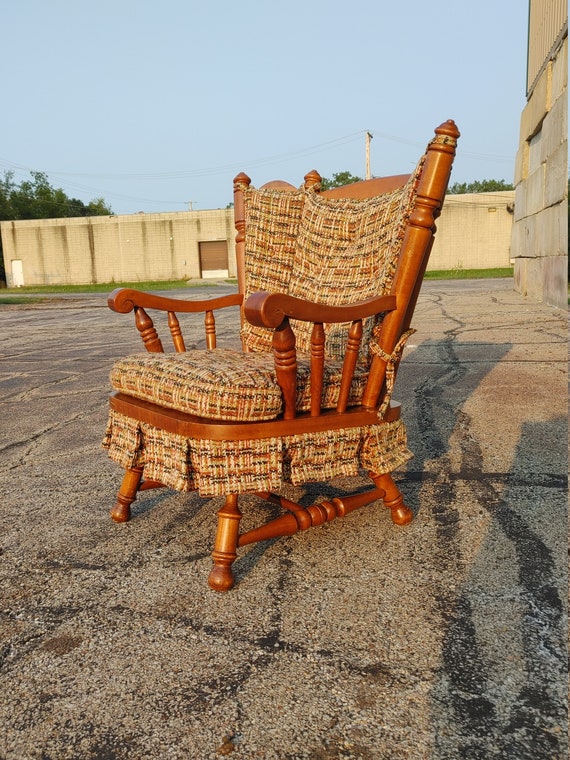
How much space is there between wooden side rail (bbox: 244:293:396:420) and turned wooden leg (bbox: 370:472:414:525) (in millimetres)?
364

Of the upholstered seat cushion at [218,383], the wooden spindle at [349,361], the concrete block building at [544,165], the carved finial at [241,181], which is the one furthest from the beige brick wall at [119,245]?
the wooden spindle at [349,361]

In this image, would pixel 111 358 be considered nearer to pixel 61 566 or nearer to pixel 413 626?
pixel 61 566

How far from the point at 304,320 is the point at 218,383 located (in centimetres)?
33

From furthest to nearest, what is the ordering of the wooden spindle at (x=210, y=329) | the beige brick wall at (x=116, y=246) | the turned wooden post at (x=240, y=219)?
the beige brick wall at (x=116, y=246) → the turned wooden post at (x=240, y=219) → the wooden spindle at (x=210, y=329)

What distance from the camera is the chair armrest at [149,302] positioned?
103 inches

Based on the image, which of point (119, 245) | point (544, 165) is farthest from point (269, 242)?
point (119, 245)

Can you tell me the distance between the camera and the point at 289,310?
6.41 ft

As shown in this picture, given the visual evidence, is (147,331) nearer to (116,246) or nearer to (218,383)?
(218,383)

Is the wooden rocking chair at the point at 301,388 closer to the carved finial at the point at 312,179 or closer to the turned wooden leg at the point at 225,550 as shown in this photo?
the turned wooden leg at the point at 225,550

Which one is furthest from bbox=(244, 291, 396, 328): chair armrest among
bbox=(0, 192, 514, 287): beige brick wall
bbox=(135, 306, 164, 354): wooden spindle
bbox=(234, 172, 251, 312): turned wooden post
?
bbox=(0, 192, 514, 287): beige brick wall

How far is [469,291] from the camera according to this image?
47.1ft

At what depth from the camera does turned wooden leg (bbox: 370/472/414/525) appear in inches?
98.6

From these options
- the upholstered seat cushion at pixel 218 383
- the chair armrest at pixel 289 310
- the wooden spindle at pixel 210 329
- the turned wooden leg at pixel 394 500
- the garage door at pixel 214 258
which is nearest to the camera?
the chair armrest at pixel 289 310

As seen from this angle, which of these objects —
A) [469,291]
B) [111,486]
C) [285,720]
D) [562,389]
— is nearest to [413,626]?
[285,720]
